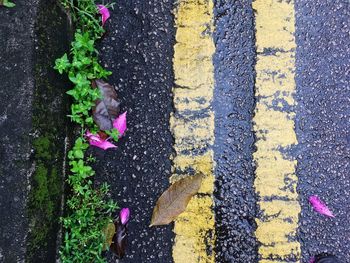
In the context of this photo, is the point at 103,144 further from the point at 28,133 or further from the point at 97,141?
the point at 28,133

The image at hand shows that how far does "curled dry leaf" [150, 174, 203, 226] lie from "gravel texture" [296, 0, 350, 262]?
0.50m

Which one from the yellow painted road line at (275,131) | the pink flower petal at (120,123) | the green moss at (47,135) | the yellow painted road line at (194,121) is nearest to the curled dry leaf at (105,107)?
the pink flower petal at (120,123)

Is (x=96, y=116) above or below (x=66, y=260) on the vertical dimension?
above

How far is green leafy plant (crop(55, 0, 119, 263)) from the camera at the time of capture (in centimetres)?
205

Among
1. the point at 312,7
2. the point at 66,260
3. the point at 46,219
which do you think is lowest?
the point at 66,260

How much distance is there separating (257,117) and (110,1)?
0.93m

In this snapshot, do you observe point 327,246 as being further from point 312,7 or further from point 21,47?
point 21,47

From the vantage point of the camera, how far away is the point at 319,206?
2082 millimetres

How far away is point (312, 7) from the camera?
219 centimetres

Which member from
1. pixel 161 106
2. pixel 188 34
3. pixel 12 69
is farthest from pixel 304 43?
pixel 12 69

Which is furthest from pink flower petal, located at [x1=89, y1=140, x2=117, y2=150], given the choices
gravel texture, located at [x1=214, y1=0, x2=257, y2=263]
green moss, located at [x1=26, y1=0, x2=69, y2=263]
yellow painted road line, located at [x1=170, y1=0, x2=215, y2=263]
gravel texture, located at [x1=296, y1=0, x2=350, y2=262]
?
gravel texture, located at [x1=296, y1=0, x2=350, y2=262]

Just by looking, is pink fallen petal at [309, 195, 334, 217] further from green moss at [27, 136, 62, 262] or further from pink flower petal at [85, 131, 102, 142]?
green moss at [27, 136, 62, 262]

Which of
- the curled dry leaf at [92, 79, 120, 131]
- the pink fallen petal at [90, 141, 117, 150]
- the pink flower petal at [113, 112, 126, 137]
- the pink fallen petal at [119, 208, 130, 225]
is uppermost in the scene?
the curled dry leaf at [92, 79, 120, 131]

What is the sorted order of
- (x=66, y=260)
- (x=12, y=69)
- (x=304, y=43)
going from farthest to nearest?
(x=304, y=43)
(x=66, y=260)
(x=12, y=69)
